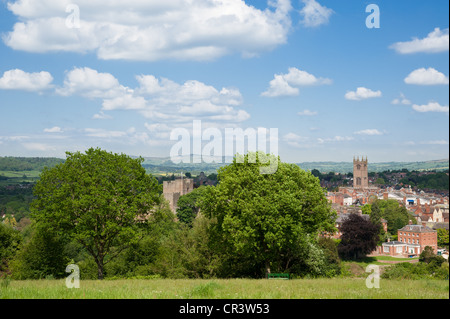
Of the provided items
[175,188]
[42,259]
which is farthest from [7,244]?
[175,188]

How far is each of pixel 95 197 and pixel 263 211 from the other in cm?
1226

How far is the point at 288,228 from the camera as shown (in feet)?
92.7

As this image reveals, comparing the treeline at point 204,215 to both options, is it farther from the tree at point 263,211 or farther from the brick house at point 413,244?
the brick house at point 413,244

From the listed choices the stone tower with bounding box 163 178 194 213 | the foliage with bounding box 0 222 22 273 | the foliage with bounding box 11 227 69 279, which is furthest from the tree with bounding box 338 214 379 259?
the foliage with bounding box 11 227 69 279

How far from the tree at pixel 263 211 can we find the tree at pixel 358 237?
71.6 metres

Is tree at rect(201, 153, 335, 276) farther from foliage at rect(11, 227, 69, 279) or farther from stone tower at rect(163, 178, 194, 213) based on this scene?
stone tower at rect(163, 178, 194, 213)

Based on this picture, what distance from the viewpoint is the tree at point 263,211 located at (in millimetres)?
27656

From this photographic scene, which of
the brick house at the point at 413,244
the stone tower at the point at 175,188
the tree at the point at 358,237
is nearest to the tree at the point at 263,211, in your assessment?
the tree at the point at 358,237

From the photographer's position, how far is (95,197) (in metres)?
30.5

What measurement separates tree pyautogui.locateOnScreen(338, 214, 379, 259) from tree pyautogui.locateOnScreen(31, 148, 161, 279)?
3012 inches

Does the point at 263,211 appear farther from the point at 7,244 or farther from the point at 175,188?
the point at 175,188

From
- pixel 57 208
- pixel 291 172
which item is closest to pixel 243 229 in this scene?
pixel 291 172

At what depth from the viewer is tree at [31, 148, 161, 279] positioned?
30562 millimetres
